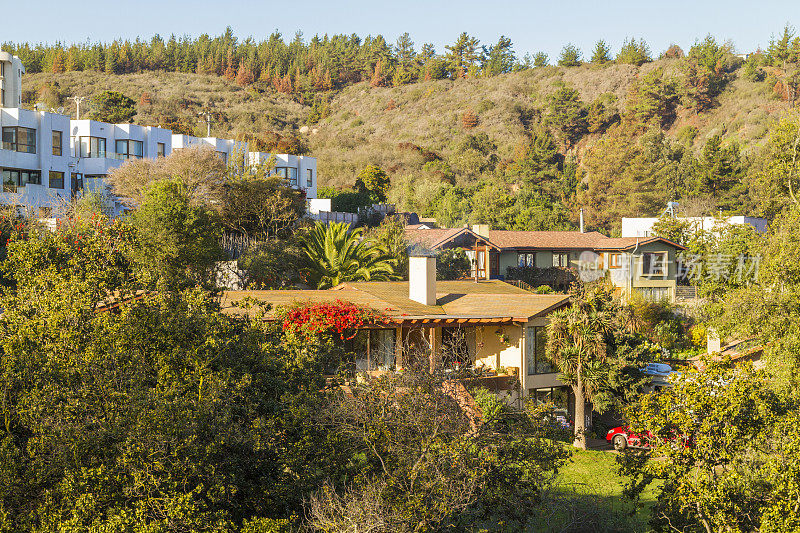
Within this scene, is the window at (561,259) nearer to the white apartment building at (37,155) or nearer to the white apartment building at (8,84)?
the white apartment building at (37,155)

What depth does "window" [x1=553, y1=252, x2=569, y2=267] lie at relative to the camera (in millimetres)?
60156

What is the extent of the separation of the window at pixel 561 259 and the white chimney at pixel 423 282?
101 feet

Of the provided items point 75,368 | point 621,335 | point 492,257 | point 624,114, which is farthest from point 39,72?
point 75,368

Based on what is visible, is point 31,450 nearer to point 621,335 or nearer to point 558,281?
point 621,335

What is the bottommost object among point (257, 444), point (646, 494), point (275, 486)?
point (646, 494)

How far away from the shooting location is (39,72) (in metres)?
142

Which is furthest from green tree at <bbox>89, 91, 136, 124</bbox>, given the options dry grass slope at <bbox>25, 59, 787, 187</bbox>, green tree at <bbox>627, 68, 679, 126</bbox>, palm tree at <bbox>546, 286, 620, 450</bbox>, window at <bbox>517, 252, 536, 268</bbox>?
green tree at <bbox>627, 68, 679, 126</bbox>

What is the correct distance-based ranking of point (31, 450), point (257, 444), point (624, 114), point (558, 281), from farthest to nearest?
point (624, 114)
point (558, 281)
point (257, 444)
point (31, 450)

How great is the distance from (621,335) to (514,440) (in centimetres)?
1728

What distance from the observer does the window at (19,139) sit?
1917 inches

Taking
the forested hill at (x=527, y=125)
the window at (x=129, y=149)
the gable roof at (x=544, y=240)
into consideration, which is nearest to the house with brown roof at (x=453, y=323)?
the gable roof at (x=544, y=240)

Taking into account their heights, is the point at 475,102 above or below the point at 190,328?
above

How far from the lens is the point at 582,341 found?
31.1m

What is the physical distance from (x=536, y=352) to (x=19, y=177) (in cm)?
3496
